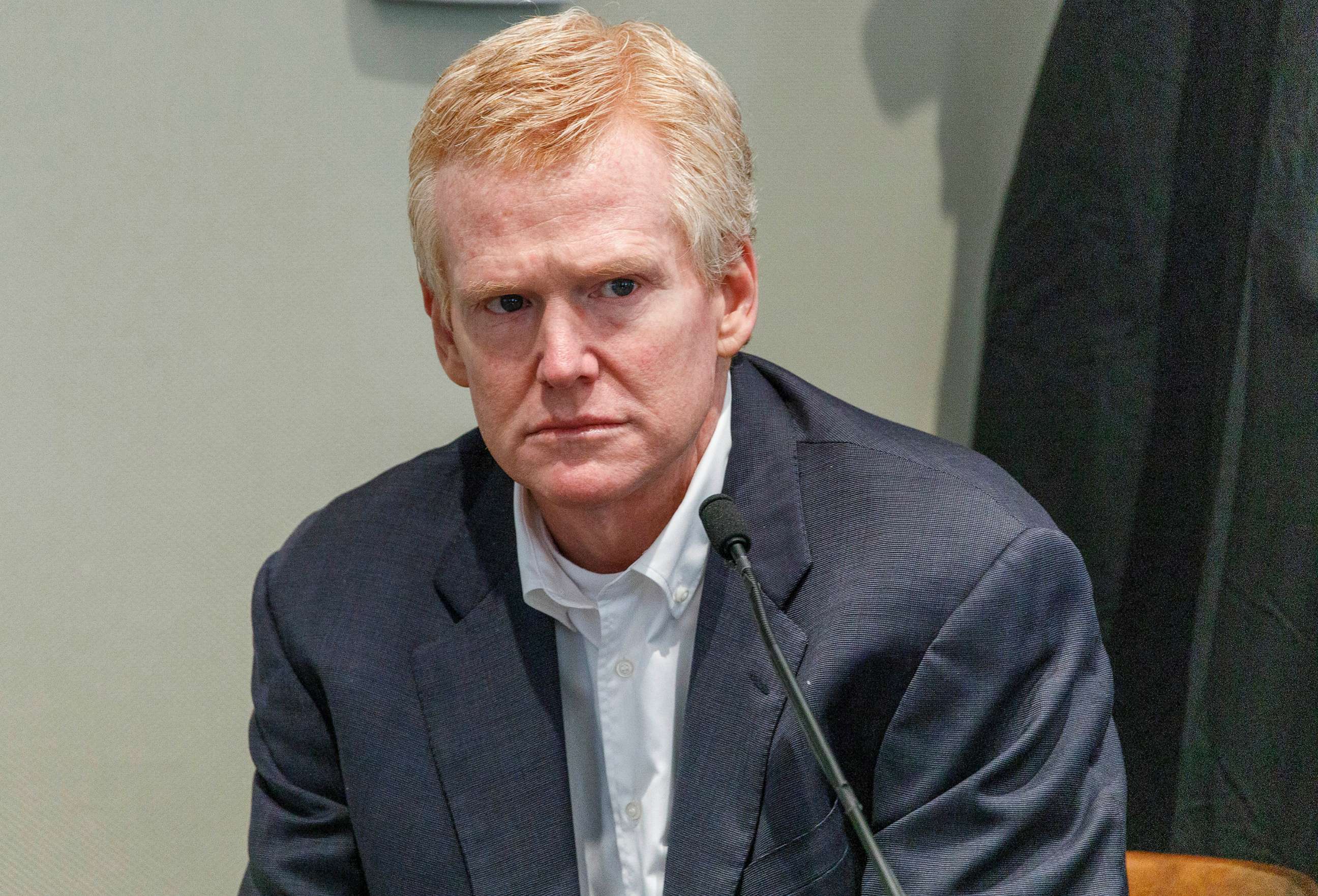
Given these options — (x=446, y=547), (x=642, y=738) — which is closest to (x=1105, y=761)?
(x=642, y=738)

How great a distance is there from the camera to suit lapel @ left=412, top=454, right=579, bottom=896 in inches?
50.3

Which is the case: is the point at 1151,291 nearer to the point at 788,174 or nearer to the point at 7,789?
the point at 788,174

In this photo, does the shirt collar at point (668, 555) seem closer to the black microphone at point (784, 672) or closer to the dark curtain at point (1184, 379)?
the black microphone at point (784, 672)

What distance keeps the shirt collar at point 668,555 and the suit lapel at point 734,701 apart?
0.16 ft

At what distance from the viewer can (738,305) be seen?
51.8 inches

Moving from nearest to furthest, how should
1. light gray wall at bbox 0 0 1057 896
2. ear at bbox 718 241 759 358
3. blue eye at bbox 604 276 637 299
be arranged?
1. blue eye at bbox 604 276 637 299
2. ear at bbox 718 241 759 358
3. light gray wall at bbox 0 0 1057 896

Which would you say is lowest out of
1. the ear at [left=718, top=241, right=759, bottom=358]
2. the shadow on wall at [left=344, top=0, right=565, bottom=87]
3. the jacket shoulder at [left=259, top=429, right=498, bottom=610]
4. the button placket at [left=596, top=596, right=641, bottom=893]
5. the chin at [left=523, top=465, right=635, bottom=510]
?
the button placket at [left=596, top=596, right=641, bottom=893]

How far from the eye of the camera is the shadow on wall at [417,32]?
64.6 inches

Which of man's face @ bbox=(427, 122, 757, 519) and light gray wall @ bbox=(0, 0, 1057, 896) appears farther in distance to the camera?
light gray wall @ bbox=(0, 0, 1057, 896)

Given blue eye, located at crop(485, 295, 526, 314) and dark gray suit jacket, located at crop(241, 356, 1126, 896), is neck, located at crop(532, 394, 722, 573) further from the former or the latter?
blue eye, located at crop(485, 295, 526, 314)

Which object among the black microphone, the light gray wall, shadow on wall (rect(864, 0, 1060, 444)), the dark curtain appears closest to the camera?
the black microphone

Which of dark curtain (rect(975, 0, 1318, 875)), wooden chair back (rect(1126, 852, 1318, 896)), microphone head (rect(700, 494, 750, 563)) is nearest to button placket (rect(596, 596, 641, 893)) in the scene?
microphone head (rect(700, 494, 750, 563))

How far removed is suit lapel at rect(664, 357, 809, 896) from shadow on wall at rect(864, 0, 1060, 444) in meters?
0.83

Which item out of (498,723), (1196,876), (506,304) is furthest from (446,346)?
(1196,876)
